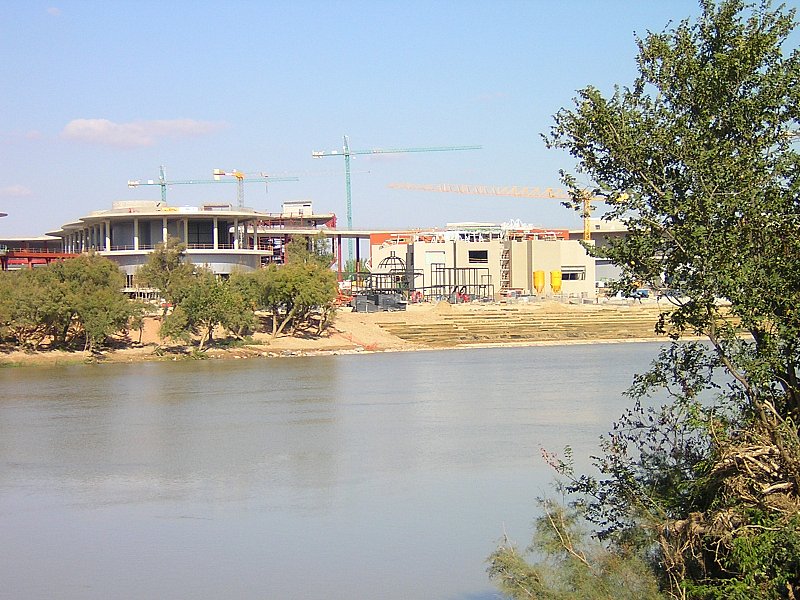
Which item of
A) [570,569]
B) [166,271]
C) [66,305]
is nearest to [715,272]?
[570,569]

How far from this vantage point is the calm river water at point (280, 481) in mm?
13688

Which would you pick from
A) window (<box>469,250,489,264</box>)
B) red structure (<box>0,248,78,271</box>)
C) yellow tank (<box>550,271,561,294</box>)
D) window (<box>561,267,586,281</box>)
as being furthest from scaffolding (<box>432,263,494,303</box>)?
red structure (<box>0,248,78,271</box>)

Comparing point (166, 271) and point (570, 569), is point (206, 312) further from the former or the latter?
point (570, 569)

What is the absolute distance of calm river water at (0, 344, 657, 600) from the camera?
13.7 m

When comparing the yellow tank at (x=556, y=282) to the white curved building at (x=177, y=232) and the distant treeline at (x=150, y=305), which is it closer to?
the white curved building at (x=177, y=232)

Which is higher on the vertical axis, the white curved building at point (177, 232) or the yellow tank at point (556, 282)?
the white curved building at point (177, 232)

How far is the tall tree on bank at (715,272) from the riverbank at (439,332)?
135 ft

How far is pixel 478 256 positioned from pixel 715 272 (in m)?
72.4

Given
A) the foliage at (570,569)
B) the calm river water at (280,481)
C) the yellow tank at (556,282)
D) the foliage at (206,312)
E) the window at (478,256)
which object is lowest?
the calm river water at (280,481)

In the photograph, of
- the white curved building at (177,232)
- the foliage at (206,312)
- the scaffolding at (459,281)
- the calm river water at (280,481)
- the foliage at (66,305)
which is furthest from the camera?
the scaffolding at (459,281)

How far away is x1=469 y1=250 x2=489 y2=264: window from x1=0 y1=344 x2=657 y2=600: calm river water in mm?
42805

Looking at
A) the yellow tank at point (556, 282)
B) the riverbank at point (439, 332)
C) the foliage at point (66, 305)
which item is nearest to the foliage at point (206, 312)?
the riverbank at point (439, 332)

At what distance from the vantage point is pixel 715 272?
27.8 feet

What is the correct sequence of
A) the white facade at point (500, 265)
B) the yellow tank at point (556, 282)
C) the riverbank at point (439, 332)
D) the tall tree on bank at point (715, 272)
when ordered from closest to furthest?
the tall tree on bank at point (715, 272), the riverbank at point (439, 332), the yellow tank at point (556, 282), the white facade at point (500, 265)
